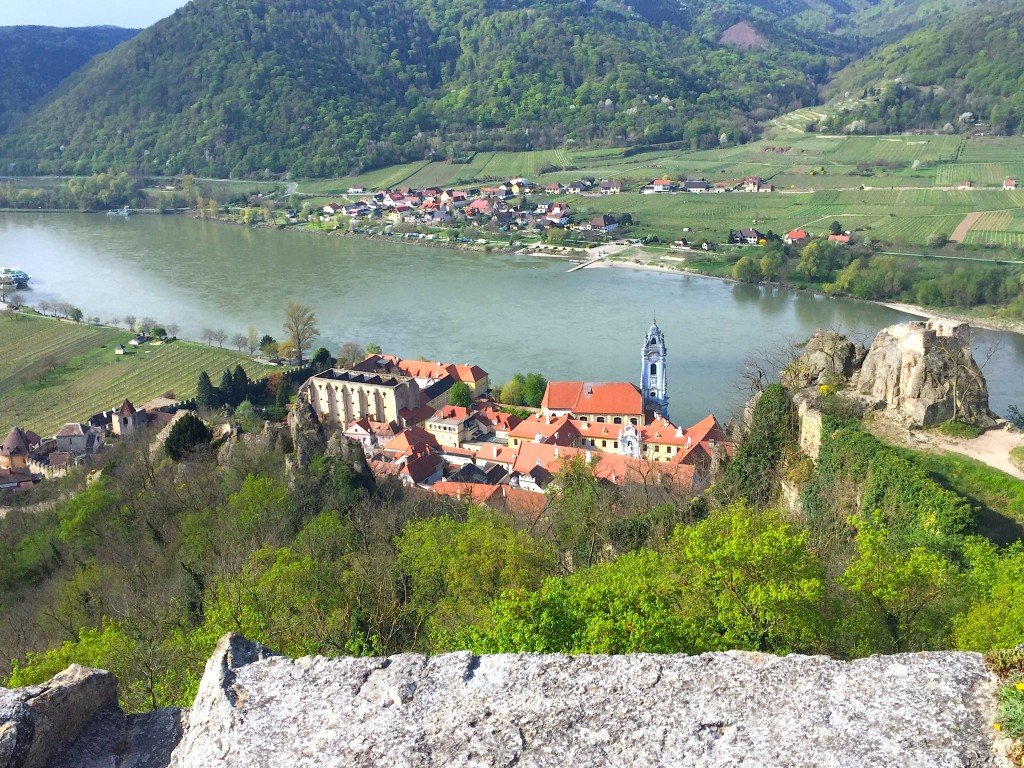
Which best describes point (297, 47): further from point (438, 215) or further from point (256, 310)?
point (256, 310)

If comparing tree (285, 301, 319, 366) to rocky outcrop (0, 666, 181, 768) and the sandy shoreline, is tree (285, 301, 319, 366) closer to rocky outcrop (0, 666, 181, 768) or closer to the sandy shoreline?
the sandy shoreline

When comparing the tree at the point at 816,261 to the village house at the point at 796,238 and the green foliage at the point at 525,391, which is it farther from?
the green foliage at the point at 525,391

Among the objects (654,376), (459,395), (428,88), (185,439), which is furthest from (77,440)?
(428,88)

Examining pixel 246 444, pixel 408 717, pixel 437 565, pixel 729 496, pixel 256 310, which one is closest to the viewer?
pixel 408 717

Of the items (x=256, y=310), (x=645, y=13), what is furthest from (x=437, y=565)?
(x=645, y=13)

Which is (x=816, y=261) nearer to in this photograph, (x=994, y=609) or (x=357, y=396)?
(x=357, y=396)

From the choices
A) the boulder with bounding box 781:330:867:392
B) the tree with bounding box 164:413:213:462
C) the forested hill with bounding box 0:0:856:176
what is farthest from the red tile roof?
the forested hill with bounding box 0:0:856:176
